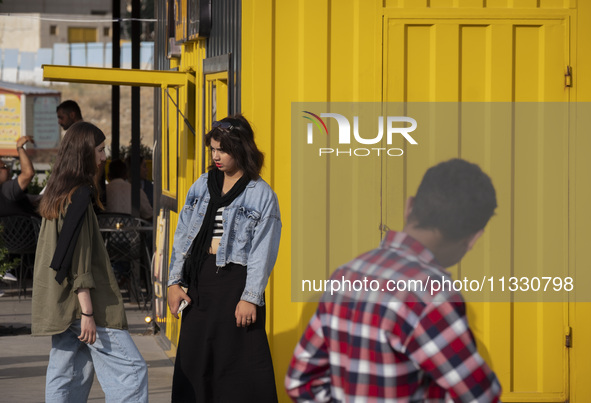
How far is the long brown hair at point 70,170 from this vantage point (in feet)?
16.9

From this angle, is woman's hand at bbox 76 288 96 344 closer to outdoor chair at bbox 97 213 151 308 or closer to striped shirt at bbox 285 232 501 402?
striped shirt at bbox 285 232 501 402

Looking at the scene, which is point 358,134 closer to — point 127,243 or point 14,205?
point 127,243

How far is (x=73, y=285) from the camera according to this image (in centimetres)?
510

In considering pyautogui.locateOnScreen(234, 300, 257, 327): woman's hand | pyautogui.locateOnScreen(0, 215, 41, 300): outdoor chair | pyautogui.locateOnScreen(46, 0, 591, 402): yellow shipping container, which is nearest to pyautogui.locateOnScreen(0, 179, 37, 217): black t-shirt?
pyautogui.locateOnScreen(0, 215, 41, 300): outdoor chair

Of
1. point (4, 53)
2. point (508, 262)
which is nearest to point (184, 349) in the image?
point (508, 262)

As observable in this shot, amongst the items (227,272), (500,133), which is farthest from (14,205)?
(227,272)

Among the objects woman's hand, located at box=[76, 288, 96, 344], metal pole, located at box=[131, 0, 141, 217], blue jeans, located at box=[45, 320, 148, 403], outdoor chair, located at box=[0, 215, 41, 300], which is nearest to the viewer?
woman's hand, located at box=[76, 288, 96, 344]

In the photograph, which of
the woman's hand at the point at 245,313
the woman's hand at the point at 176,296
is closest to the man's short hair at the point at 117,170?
the woman's hand at the point at 176,296

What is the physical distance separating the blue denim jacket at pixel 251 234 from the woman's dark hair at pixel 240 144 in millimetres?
80

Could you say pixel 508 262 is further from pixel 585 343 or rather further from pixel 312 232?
pixel 312 232

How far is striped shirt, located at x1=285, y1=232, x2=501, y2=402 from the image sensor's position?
254 cm

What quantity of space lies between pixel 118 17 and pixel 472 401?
11.3 m

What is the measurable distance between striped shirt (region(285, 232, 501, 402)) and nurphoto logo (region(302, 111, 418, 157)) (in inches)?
154

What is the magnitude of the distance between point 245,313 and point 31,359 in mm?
3943
